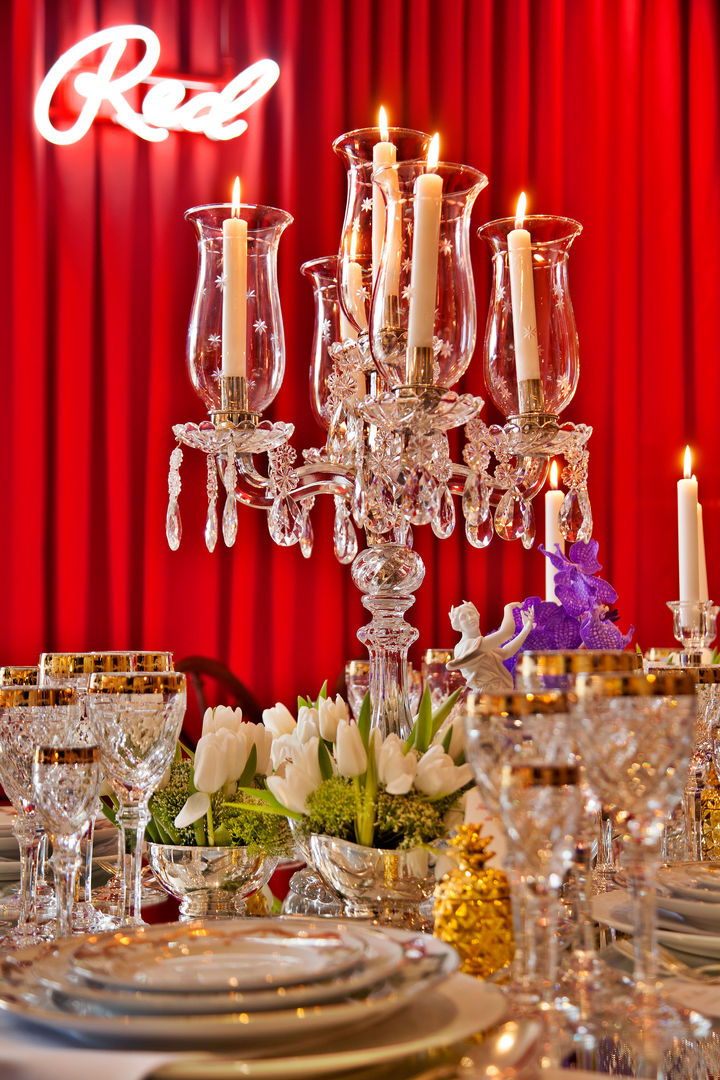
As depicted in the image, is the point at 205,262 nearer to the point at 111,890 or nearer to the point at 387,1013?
the point at 111,890

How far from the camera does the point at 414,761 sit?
0.91 metres

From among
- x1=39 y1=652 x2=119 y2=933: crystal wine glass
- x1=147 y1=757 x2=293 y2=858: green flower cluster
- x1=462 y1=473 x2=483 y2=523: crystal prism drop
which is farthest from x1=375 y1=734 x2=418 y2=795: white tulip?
x1=462 y1=473 x2=483 y2=523: crystal prism drop

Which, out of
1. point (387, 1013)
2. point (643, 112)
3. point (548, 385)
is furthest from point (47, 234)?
point (387, 1013)

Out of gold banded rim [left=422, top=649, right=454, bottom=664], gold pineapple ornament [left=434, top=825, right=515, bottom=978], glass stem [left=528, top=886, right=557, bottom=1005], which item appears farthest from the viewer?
gold banded rim [left=422, top=649, right=454, bottom=664]

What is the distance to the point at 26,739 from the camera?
0.88 meters

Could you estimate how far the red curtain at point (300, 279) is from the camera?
10.6 ft

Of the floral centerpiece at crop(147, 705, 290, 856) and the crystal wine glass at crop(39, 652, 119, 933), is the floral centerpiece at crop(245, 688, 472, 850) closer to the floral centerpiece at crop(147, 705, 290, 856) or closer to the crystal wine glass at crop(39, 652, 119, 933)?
the floral centerpiece at crop(147, 705, 290, 856)

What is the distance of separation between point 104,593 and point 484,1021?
285cm

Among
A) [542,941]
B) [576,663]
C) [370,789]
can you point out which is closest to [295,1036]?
[542,941]

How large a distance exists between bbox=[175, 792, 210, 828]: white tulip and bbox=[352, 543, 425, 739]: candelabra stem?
0.60 ft

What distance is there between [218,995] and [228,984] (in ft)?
0.04

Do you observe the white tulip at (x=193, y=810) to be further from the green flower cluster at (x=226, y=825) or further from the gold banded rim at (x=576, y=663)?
the gold banded rim at (x=576, y=663)

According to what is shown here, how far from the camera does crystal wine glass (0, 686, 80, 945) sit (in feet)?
2.80

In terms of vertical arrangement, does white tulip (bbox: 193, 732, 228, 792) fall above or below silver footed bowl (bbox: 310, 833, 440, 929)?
above
